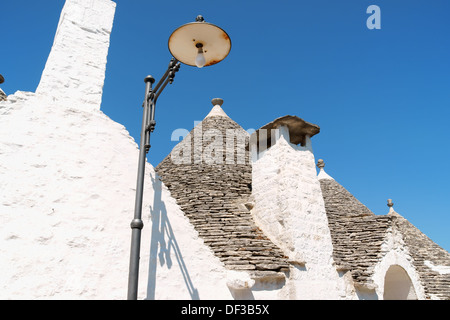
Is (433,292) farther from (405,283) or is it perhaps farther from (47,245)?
(47,245)

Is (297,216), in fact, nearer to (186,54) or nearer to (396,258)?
(186,54)

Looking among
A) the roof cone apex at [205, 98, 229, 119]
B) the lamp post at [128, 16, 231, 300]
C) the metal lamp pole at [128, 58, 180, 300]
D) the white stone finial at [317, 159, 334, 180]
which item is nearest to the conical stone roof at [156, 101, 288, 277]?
the roof cone apex at [205, 98, 229, 119]

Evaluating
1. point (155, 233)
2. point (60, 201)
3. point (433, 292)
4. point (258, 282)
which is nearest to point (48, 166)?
point (60, 201)

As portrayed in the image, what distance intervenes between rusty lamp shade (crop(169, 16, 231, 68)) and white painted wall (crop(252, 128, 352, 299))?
364 cm

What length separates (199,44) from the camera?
385cm

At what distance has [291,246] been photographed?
6.21m

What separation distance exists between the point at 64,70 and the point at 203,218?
13.1 ft

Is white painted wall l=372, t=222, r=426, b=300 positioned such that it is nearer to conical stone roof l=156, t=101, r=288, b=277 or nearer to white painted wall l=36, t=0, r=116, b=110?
conical stone roof l=156, t=101, r=288, b=277

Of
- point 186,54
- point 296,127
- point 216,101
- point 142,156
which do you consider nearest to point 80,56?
point 186,54

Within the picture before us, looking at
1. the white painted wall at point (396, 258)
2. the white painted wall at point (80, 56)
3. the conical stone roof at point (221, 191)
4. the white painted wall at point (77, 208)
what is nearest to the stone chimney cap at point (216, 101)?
the conical stone roof at point (221, 191)

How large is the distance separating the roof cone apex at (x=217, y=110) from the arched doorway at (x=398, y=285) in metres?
7.99

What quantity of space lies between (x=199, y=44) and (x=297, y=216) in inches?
Answer: 162

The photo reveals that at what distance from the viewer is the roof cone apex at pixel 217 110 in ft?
43.5

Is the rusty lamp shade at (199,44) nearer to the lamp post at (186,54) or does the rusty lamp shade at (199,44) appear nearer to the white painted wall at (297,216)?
the lamp post at (186,54)
